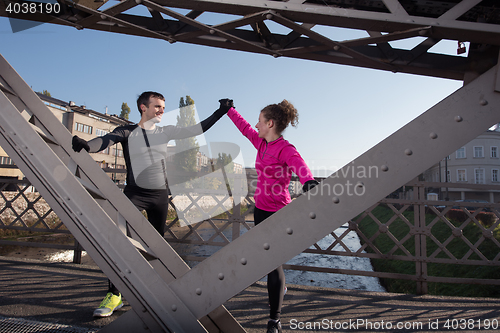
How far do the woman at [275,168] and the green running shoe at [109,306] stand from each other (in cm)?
142

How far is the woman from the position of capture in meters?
1.97

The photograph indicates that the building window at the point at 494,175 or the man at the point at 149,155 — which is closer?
the man at the point at 149,155

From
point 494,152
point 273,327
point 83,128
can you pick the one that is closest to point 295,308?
point 273,327

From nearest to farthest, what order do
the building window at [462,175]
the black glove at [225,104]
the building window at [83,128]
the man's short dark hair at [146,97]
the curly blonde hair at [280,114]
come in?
the curly blonde hair at [280,114] → the black glove at [225,104] → the man's short dark hair at [146,97] → the building window at [83,128] → the building window at [462,175]

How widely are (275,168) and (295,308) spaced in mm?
1644

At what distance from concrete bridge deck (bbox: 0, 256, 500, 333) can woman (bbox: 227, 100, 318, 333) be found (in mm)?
605

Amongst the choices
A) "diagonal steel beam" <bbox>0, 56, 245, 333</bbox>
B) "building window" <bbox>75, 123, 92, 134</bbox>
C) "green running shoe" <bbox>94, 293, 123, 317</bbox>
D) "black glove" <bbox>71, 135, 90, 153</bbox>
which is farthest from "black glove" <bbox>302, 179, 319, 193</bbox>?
"building window" <bbox>75, 123, 92, 134</bbox>

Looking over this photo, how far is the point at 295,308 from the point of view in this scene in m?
2.80

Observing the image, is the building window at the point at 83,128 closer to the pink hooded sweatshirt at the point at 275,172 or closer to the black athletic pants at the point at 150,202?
the black athletic pants at the point at 150,202

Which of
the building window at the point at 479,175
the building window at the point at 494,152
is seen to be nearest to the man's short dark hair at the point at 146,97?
the building window at the point at 479,175

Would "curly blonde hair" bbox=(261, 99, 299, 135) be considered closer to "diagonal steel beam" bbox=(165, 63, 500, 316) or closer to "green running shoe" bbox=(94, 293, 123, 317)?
"diagonal steel beam" bbox=(165, 63, 500, 316)

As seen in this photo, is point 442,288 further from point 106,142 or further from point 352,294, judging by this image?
point 106,142

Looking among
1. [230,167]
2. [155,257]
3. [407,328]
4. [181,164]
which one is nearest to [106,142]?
[155,257]

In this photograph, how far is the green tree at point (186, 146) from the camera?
110 inches
